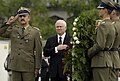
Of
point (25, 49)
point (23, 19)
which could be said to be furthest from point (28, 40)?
point (23, 19)

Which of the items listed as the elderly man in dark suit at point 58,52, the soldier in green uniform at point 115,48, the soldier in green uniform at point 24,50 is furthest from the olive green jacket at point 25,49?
the soldier in green uniform at point 115,48

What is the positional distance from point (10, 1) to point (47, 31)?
3996 mm

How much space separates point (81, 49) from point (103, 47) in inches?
20.0

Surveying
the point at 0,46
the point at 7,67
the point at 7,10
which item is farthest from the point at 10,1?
the point at 7,67

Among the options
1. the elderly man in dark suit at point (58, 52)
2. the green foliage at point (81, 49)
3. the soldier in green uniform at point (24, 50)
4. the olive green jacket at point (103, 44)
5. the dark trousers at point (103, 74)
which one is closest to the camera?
the olive green jacket at point (103, 44)

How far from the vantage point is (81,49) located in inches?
255

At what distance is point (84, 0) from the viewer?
35.5 metres

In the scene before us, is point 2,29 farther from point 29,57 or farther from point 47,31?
point 47,31

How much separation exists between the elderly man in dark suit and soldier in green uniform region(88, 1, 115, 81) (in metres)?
1.32

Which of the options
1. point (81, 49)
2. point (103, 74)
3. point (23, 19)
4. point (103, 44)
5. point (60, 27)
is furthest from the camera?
point (60, 27)

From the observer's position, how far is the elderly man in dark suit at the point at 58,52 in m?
7.56

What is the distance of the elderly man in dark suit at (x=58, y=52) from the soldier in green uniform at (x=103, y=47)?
132cm

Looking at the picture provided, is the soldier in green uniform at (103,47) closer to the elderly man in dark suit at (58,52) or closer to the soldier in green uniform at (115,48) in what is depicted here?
the soldier in green uniform at (115,48)

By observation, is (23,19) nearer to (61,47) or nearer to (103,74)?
(61,47)
